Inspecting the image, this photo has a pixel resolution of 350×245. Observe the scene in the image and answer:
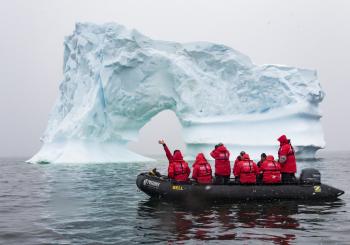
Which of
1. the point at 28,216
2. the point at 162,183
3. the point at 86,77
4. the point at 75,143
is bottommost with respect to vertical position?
the point at 28,216

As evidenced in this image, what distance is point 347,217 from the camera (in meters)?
8.41

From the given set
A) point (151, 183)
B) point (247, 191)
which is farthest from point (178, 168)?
point (247, 191)

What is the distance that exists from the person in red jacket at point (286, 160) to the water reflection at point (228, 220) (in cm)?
81

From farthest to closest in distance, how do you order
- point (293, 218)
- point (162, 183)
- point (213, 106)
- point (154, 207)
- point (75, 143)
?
point (213, 106)
point (75, 143)
point (162, 183)
point (154, 207)
point (293, 218)

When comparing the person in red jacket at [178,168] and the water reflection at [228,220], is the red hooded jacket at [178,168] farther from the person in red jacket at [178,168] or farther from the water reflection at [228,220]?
the water reflection at [228,220]

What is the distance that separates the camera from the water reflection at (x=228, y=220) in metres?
6.64

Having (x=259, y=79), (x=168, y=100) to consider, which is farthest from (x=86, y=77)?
(x=259, y=79)

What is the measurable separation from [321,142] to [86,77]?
22519 mm

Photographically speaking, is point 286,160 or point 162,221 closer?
point 162,221

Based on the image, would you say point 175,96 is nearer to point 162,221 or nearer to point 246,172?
point 246,172

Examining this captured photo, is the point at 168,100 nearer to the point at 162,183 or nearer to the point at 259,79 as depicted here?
the point at 259,79

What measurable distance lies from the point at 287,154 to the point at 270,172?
69 centimetres

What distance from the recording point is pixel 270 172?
34.8 feet

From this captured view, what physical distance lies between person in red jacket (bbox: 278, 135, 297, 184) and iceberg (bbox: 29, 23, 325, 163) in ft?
74.3
